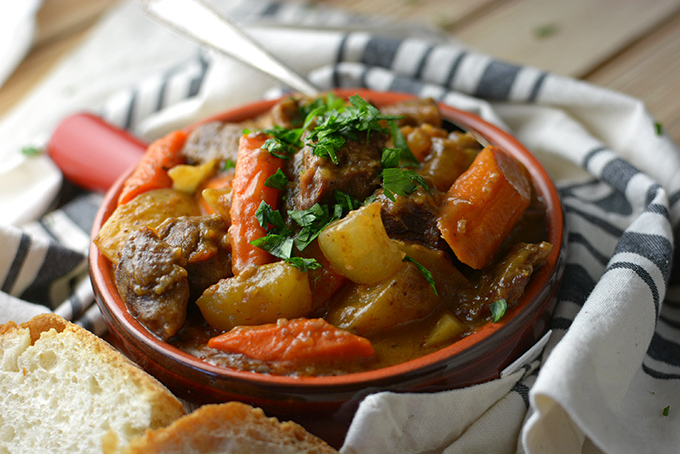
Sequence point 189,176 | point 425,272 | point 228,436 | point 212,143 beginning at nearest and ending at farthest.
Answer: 1. point 228,436
2. point 425,272
3. point 189,176
4. point 212,143

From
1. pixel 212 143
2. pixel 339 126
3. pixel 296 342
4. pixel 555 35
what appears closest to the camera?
pixel 296 342

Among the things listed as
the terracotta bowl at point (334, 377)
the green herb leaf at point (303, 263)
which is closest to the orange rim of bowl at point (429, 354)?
the terracotta bowl at point (334, 377)

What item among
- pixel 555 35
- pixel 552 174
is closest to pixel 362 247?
pixel 552 174

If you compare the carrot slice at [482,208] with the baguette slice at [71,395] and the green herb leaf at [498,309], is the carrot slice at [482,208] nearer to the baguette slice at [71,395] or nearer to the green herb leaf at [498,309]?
the green herb leaf at [498,309]

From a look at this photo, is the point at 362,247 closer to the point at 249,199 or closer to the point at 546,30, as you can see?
the point at 249,199

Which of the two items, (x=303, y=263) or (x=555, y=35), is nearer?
(x=303, y=263)

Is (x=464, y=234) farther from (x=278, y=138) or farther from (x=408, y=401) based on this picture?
(x=278, y=138)

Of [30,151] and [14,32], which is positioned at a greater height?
[14,32]
